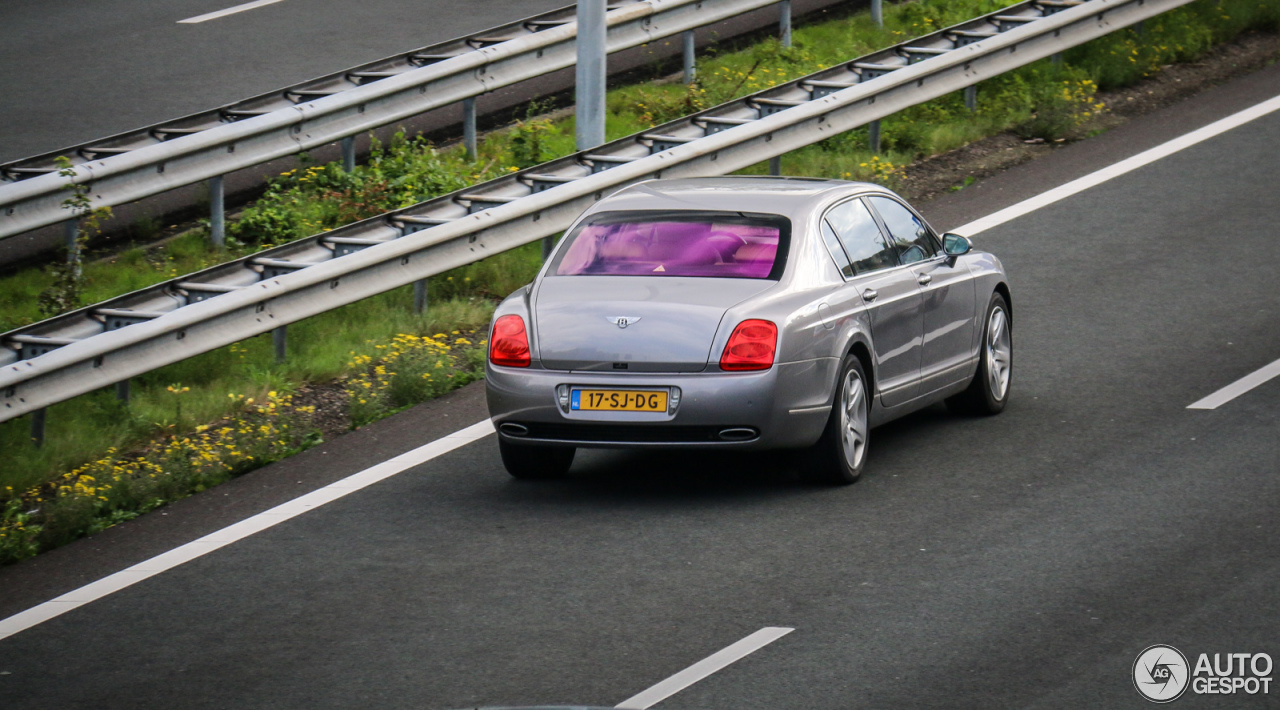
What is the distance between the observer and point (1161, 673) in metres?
6.51

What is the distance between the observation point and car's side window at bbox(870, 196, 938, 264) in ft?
33.7

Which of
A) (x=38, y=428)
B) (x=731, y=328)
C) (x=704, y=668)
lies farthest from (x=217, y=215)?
(x=704, y=668)

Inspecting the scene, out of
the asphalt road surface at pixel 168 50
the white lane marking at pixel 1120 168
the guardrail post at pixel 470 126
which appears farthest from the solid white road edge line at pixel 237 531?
Answer: the asphalt road surface at pixel 168 50

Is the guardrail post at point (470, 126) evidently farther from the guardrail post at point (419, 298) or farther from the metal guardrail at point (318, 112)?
the guardrail post at point (419, 298)

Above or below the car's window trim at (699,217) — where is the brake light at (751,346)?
below

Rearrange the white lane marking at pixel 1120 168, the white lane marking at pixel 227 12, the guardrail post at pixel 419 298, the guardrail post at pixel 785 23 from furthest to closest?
the white lane marking at pixel 227 12, the guardrail post at pixel 785 23, the white lane marking at pixel 1120 168, the guardrail post at pixel 419 298

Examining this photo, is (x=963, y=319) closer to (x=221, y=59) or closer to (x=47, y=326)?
(x=47, y=326)

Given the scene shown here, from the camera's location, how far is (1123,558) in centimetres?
790

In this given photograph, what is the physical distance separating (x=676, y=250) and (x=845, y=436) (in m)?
1.27

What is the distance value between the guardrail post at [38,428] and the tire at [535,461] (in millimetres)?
2468

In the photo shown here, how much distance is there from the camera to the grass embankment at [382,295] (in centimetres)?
977

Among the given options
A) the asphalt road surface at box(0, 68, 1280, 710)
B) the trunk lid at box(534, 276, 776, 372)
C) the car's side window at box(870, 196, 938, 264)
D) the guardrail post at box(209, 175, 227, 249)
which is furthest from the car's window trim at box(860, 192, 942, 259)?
the guardrail post at box(209, 175, 227, 249)

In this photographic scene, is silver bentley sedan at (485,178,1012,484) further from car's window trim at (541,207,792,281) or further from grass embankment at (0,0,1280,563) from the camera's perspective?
grass embankment at (0,0,1280,563)

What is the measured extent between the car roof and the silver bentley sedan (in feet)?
0.05
